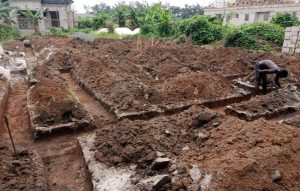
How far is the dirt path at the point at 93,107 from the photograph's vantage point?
746cm

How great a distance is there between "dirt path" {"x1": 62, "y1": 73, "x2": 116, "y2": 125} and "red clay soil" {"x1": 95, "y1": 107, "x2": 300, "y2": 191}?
1.63m

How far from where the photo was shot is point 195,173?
13.6ft

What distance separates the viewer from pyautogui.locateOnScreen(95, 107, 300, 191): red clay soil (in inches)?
153

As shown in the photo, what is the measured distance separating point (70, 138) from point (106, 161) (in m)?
2.02

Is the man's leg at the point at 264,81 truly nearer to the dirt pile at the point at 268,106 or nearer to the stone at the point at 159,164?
the dirt pile at the point at 268,106

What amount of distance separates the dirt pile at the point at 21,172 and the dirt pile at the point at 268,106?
4.95 metres

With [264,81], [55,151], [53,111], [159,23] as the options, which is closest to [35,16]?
[159,23]

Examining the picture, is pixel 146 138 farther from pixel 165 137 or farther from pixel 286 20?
pixel 286 20

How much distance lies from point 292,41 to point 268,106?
33.5 ft

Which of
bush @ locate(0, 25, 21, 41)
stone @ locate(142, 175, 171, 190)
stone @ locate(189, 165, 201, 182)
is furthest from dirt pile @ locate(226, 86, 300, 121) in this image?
bush @ locate(0, 25, 21, 41)

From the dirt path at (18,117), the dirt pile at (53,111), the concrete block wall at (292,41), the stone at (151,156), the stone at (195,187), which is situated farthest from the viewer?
the concrete block wall at (292,41)

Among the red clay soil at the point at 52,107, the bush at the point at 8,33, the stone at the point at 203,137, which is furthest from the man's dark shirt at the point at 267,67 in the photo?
the bush at the point at 8,33

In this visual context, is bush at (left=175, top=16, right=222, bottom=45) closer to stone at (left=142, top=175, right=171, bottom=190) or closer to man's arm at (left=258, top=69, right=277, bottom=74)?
man's arm at (left=258, top=69, right=277, bottom=74)

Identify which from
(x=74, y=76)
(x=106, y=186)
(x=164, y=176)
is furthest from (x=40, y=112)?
(x=74, y=76)
